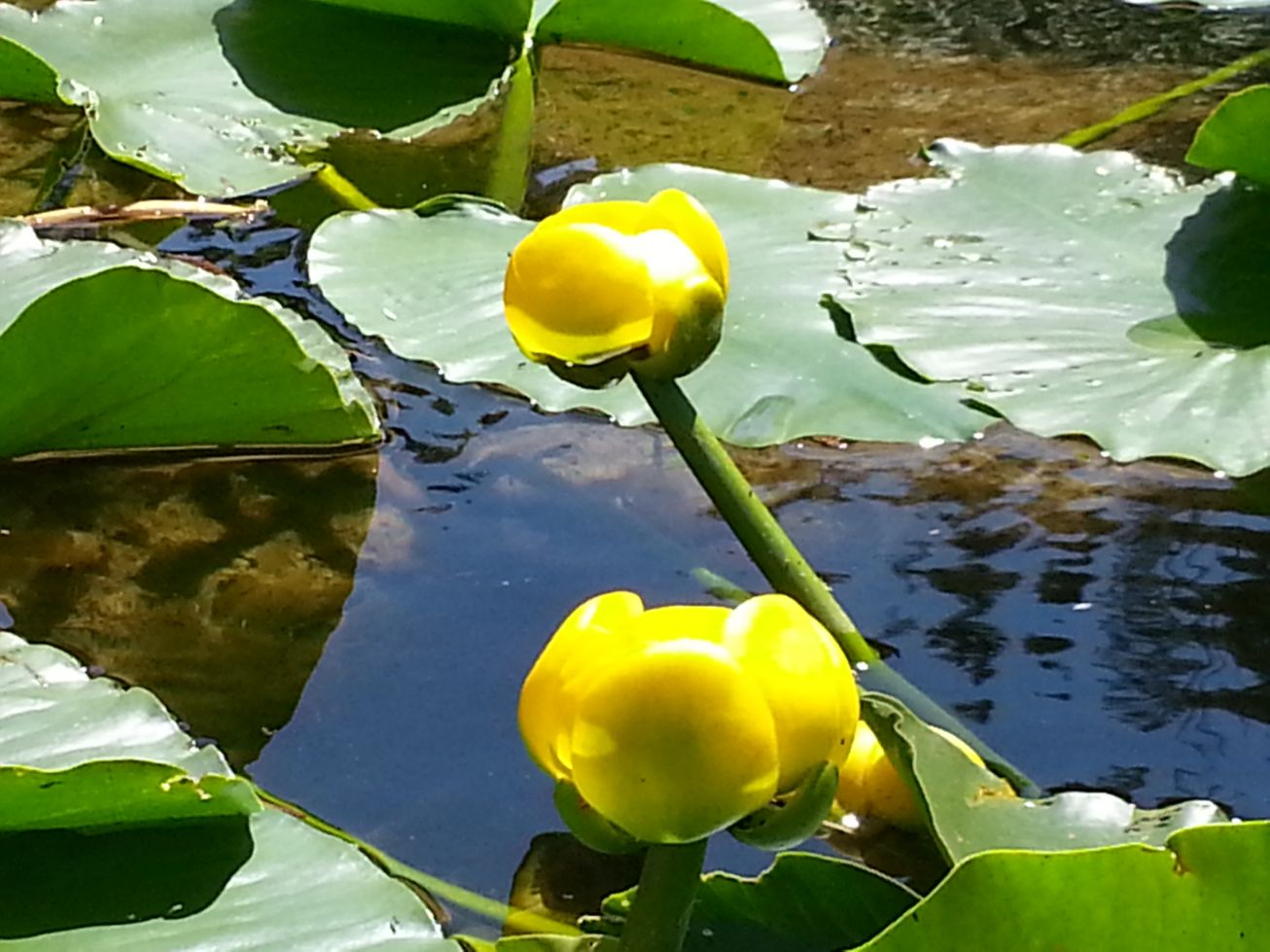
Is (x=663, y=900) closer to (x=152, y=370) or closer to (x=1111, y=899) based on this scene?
(x=1111, y=899)

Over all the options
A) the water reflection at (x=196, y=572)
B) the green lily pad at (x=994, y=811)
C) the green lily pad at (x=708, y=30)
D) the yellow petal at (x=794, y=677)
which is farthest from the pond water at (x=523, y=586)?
the green lily pad at (x=708, y=30)

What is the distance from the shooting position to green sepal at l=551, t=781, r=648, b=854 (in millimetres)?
455

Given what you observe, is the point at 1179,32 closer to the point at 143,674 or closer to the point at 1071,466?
the point at 1071,466

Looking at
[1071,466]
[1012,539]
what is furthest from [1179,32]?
[1012,539]

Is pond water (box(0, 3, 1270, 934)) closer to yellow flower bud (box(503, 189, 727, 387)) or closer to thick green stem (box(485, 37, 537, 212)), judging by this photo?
yellow flower bud (box(503, 189, 727, 387))

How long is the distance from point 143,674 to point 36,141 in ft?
2.76

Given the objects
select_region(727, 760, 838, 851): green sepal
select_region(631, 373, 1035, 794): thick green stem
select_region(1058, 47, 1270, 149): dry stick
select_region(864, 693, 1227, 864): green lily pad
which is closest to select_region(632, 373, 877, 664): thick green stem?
select_region(631, 373, 1035, 794): thick green stem

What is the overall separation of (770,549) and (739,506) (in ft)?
0.08

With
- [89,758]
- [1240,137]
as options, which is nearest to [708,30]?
[1240,137]

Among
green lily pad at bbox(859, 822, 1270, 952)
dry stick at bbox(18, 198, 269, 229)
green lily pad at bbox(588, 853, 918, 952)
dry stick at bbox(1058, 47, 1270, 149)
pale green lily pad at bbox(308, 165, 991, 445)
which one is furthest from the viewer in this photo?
dry stick at bbox(1058, 47, 1270, 149)

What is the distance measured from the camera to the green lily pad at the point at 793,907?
526 millimetres

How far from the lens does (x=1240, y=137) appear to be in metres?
0.94

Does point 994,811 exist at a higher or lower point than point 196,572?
higher

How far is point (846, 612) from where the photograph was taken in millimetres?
793
